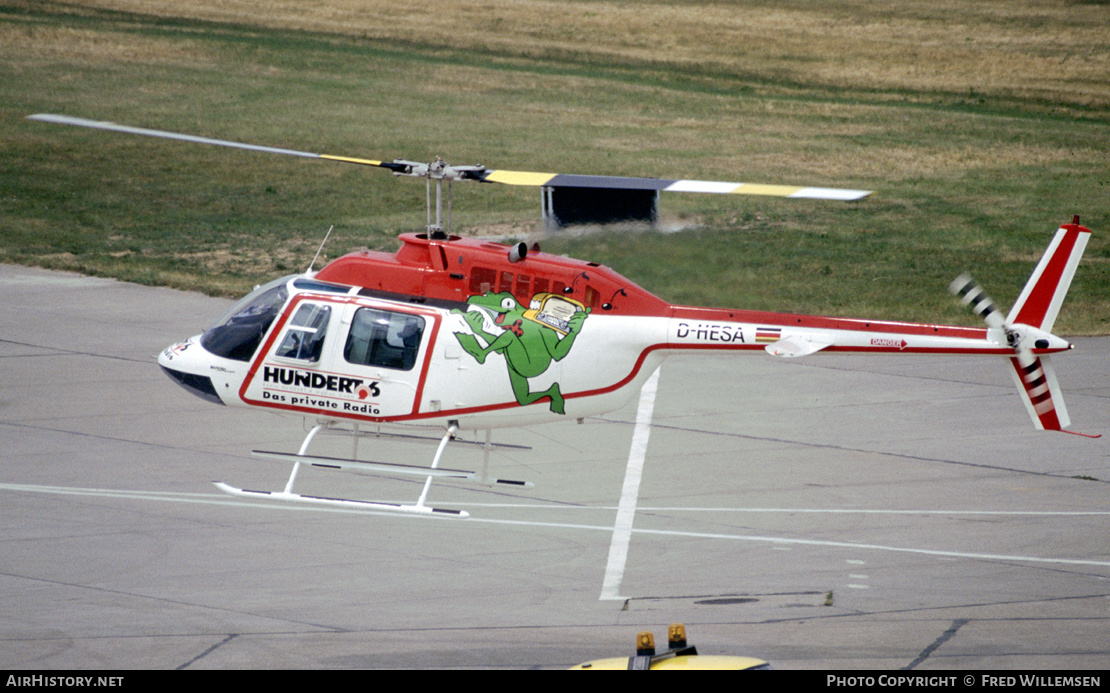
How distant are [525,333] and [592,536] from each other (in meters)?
2.85

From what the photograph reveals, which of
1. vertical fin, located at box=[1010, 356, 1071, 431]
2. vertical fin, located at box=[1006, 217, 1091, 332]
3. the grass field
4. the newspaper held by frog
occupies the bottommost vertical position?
vertical fin, located at box=[1010, 356, 1071, 431]

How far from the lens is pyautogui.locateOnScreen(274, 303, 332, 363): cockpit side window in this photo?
15.4 metres

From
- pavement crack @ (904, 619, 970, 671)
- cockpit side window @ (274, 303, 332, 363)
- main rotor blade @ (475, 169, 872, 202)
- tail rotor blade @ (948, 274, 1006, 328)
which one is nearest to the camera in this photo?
pavement crack @ (904, 619, 970, 671)

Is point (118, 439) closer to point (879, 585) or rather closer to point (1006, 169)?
point (879, 585)

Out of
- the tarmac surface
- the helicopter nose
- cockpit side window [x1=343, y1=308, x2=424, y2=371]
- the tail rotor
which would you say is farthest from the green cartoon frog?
the tail rotor

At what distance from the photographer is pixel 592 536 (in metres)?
16.3

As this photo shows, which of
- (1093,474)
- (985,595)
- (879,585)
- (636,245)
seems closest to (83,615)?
(636,245)

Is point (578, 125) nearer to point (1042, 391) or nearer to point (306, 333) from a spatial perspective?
point (306, 333)

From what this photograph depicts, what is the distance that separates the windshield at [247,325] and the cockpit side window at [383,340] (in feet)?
3.29

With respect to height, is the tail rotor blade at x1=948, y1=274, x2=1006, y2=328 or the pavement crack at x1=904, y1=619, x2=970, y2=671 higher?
the tail rotor blade at x1=948, y1=274, x2=1006, y2=328

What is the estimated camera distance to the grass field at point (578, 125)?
114 ft

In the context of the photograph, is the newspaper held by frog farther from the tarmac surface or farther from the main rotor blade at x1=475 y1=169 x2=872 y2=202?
the tarmac surface

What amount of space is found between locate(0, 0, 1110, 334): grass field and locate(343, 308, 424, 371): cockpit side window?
12.6 metres

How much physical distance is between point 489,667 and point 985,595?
5.62 metres
